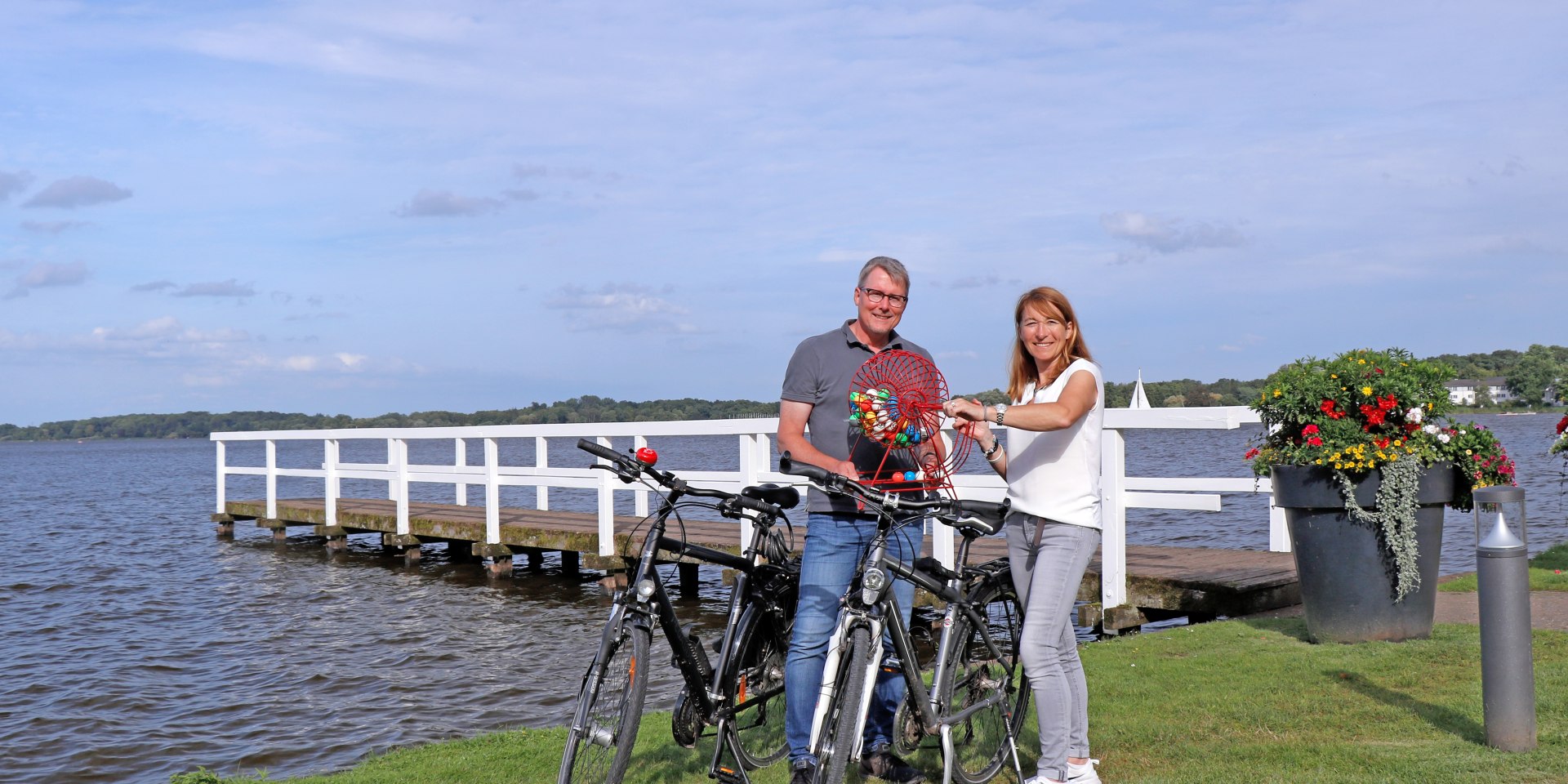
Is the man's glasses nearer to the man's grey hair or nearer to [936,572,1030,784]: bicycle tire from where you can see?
the man's grey hair

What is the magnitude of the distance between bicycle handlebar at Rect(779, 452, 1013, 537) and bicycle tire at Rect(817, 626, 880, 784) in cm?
42

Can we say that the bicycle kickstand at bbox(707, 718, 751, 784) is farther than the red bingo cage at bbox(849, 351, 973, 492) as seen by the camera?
Yes

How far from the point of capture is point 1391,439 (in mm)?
5980

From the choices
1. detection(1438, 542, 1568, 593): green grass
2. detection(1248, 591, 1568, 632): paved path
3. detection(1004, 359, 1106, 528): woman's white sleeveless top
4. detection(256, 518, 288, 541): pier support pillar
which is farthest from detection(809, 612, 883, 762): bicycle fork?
detection(256, 518, 288, 541): pier support pillar

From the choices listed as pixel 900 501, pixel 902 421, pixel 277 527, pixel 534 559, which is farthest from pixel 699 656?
pixel 277 527

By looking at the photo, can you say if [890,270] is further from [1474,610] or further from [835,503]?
[1474,610]

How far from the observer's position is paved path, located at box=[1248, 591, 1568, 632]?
6695 mm

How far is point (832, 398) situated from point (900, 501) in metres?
0.61

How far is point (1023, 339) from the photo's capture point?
4266mm

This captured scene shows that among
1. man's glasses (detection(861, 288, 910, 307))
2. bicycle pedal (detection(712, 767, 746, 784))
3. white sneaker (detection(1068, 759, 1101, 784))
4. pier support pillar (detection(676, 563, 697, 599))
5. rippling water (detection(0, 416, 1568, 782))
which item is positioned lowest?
rippling water (detection(0, 416, 1568, 782))

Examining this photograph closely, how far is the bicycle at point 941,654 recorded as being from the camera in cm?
375

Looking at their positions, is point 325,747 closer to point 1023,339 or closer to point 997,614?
point 997,614

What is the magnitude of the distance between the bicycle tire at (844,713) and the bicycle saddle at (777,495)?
0.59 metres

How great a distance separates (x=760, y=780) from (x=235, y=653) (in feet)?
29.3
